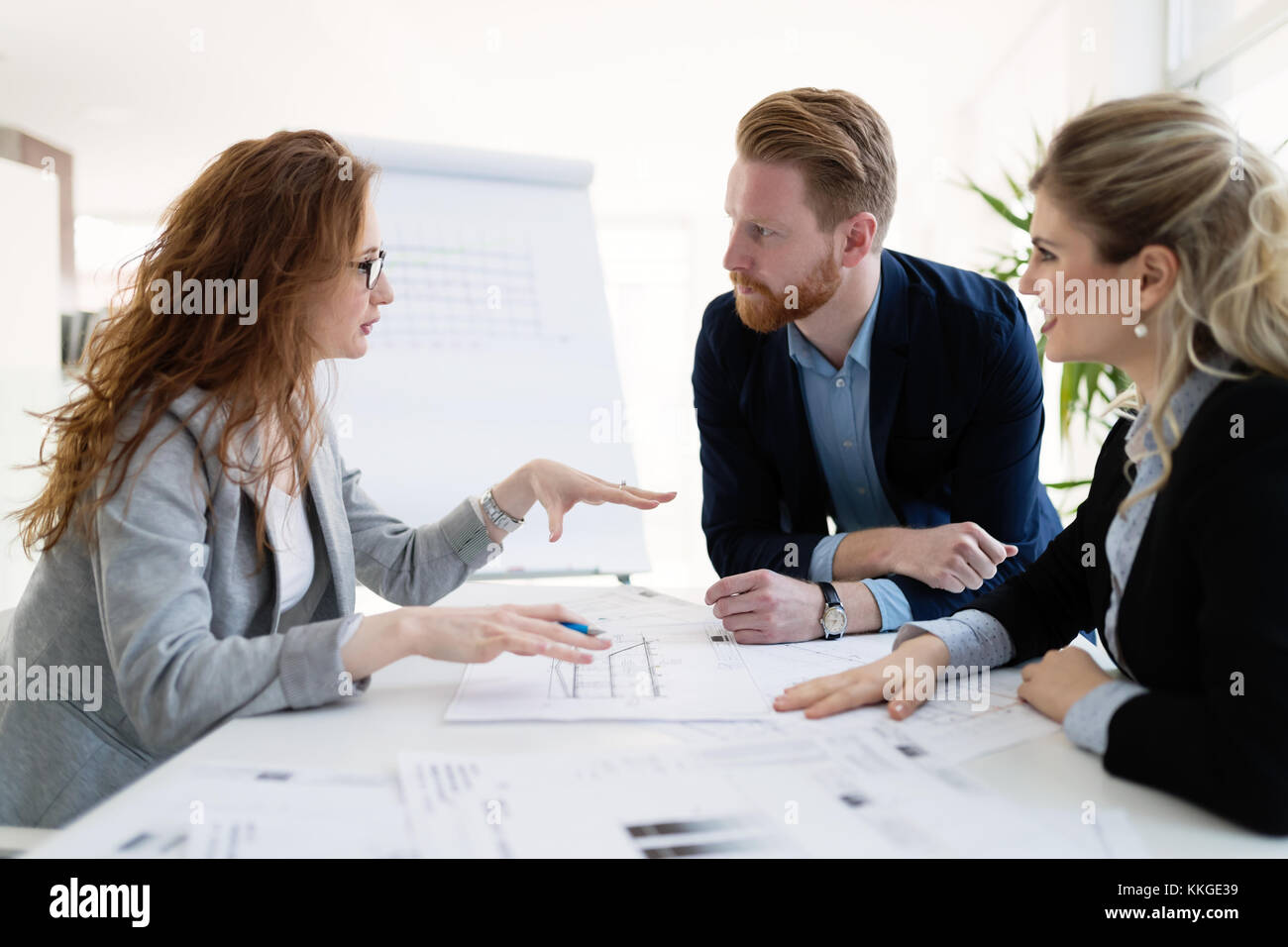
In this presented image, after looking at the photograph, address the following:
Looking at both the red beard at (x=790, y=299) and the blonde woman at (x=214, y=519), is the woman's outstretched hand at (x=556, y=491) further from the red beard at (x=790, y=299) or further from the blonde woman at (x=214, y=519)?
the red beard at (x=790, y=299)

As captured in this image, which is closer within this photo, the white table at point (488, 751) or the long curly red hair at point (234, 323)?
the white table at point (488, 751)

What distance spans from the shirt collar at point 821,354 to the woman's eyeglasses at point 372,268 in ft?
2.50

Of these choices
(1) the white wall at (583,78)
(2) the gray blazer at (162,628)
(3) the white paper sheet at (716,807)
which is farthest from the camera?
(1) the white wall at (583,78)

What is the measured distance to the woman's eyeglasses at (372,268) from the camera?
125 cm

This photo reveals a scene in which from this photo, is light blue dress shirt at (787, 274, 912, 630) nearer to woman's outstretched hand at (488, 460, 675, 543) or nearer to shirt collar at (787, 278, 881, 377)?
shirt collar at (787, 278, 881, 377)

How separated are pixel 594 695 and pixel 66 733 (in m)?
0.60

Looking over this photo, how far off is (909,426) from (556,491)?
0.65 meters

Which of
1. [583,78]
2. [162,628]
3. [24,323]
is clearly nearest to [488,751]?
[162,628]

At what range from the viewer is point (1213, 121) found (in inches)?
36.1

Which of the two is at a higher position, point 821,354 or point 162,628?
point 821,354

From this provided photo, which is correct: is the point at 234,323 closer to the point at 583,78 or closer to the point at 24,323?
the point at 24,323

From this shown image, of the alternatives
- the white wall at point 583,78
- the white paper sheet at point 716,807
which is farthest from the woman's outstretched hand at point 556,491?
the white wall at point 583,78

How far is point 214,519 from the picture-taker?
3.42ft

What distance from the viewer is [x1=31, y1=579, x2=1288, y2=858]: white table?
2.32ft
